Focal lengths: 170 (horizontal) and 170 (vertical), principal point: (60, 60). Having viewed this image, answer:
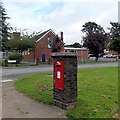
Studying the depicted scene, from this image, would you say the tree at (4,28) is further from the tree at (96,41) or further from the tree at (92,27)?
the tree at (92,27)

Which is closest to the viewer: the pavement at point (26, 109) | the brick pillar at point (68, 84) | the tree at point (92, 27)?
the pavement at point (26, 109)

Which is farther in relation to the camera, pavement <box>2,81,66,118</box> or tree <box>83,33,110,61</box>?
tree <box>83,33,110,61</box>

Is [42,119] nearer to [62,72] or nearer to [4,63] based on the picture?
[62,72]

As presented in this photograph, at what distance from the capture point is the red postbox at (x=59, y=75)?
489cm

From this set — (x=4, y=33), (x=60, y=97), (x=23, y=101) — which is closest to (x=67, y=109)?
(x=60, y=97)

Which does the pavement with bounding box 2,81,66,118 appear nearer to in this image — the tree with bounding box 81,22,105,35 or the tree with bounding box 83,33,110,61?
the tree with bounding box 83,33,110,61

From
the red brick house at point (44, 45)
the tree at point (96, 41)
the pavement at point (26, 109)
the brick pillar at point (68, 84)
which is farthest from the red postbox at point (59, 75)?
the tree at point (96, 41)

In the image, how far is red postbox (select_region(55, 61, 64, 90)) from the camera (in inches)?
193

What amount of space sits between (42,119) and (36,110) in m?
0.75

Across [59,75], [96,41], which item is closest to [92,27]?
[96,41]

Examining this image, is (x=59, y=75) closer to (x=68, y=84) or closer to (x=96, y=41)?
(x=68, y=84)

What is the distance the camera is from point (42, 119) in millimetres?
4129

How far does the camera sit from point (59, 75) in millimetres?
5016

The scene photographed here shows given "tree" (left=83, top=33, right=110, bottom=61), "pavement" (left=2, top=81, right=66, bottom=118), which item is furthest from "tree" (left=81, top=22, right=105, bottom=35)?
"pavement" (left=2, top=81, right=66, bottom=118)
